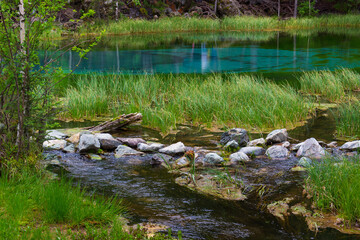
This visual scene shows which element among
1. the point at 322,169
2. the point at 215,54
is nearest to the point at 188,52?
the point at 215,54

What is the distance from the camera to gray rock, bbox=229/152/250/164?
5.59 meters

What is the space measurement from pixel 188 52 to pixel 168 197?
16.3m

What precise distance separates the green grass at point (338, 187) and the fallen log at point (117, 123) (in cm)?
395

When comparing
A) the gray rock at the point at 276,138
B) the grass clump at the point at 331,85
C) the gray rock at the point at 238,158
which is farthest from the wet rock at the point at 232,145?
the grass clump at the point at 331,85

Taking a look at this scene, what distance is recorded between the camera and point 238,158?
562 centimetres

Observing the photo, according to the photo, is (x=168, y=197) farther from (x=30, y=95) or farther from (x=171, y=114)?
(x=171, y=114)

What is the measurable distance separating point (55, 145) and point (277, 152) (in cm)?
343

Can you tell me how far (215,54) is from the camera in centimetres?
1938

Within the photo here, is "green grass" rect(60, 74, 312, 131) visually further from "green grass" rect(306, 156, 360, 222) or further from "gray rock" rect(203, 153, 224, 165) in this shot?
"green grass" rect(306, 156, 360, 222)

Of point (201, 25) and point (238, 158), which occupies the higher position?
point (201, 25)

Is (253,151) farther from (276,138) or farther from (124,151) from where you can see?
(124,151)

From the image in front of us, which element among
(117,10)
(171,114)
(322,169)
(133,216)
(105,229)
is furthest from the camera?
(117,10)

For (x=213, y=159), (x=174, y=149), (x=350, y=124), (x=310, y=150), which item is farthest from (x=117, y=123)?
(x=350, y=124)

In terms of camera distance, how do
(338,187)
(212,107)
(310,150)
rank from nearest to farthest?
(338,187)
(310,150)
(212,107)
